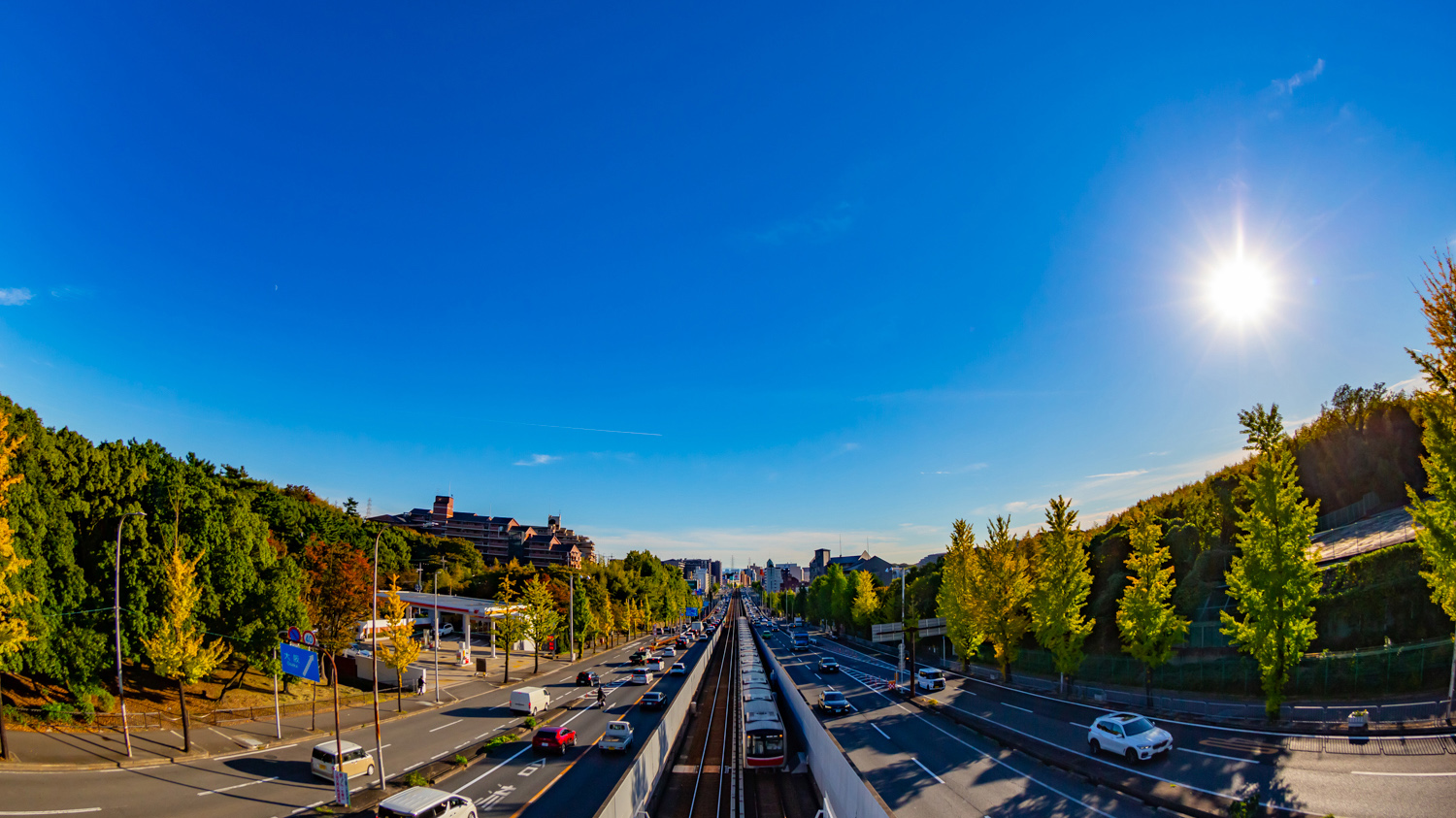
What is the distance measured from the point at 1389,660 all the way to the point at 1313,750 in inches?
449

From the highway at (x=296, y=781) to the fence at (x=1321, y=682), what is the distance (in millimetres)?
33928

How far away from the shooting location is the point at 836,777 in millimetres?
21719

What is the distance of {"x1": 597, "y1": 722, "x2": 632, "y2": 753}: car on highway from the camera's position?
32.9 metres

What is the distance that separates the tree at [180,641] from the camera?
31.5m

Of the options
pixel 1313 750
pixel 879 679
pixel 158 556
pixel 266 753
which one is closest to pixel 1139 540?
→ pixel 1313 750

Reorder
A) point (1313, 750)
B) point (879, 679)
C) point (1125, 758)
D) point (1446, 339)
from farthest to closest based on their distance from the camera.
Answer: point (879, 679)
point (1125, 758)
point (1313, 750)
point (1446, 339)

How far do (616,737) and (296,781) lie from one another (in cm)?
1515

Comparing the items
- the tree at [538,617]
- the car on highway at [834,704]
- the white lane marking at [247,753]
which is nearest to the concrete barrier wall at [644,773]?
the car on highway at [834,704]

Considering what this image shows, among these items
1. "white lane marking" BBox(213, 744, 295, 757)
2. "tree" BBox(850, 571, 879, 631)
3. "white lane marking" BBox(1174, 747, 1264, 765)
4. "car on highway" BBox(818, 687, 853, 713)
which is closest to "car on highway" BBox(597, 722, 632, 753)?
"car on highway" BBox(818, 687, 853, 713)

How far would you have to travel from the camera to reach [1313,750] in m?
24.8

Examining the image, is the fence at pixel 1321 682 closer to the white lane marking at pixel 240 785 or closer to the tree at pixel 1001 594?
the tree at pixel 1001 594

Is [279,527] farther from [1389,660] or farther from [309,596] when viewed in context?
[1389,660]

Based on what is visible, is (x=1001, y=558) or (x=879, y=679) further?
(x=879, y=679)

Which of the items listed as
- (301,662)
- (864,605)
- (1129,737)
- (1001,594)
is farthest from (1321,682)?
(864,605)
